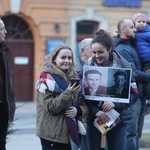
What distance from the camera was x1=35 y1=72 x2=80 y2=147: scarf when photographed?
5.04 m

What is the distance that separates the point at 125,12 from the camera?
20.7 metres

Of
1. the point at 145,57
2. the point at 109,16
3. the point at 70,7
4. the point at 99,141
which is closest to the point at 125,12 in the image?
the point at 109,16

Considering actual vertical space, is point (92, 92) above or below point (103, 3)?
below

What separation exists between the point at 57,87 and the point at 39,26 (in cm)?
1455

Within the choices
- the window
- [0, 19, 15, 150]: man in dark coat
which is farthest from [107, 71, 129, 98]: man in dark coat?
the window

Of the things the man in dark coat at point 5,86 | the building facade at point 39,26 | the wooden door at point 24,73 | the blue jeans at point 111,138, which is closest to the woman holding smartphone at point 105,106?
the blue jeans at point 111,138

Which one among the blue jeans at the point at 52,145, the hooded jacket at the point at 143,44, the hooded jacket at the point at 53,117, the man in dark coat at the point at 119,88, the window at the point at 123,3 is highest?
the window at the point at 123,3

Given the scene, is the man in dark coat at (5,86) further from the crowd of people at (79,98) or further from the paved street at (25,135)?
the paved street at (25,135)

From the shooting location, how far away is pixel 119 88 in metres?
5.22

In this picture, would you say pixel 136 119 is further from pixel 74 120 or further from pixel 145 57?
pixel 74 120

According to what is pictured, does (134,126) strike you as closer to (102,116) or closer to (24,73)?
(102,116)

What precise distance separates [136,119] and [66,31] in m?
13.5

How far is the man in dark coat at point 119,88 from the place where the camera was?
17.0ft

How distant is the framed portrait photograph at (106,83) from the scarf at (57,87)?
0.22 meters
